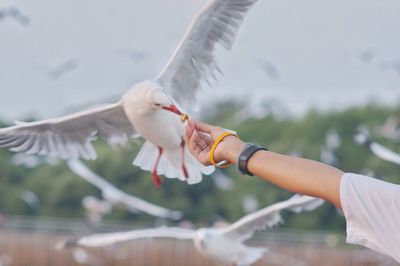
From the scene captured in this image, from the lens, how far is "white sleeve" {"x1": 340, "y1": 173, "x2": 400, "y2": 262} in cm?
131

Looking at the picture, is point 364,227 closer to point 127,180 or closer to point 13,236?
point 13,236

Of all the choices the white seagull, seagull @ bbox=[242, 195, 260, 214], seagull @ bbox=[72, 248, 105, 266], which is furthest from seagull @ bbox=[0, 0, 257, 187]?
seagull @ bbox=[242, 195, 260, 214]

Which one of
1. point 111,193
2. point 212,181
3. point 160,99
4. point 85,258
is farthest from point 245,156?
point 212,181

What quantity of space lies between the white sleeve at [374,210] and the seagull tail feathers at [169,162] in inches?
155

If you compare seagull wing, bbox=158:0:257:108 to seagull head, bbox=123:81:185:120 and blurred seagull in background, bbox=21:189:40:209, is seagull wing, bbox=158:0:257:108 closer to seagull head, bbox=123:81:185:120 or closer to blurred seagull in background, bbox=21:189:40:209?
seagull head, bbox=123:81:185:120

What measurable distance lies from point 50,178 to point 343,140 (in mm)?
7010

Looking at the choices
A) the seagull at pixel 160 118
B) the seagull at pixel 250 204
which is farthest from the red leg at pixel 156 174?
the seagull at pixel 250 204

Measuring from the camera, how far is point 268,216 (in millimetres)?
7434

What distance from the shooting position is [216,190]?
1012 inches

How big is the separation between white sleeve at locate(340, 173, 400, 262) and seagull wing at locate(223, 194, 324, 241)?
15.9ft

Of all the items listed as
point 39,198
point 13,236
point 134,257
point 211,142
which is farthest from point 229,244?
point 39,198

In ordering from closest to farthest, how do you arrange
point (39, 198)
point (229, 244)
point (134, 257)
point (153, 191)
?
point (229, 244) < point (134, 257) < point (153, 191) < point (39, 198)

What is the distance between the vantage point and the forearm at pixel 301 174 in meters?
1.36

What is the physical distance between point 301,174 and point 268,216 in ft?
20.0
